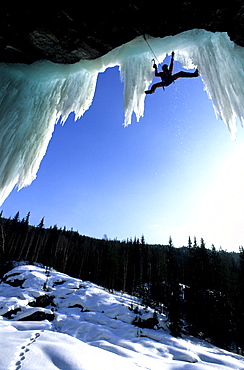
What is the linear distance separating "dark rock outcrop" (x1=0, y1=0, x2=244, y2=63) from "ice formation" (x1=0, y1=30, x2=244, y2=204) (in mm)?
250

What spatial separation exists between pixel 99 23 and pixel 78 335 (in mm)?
16864

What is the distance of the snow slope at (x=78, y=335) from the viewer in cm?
382

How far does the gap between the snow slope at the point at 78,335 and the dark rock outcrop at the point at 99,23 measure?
533 cm

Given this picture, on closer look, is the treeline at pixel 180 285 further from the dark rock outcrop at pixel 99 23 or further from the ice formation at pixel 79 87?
the dark rock outcrop at pixel 99 23

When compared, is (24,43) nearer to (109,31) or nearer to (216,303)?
(109,31)

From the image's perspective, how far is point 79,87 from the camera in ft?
14.8

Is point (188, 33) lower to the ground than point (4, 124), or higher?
higher

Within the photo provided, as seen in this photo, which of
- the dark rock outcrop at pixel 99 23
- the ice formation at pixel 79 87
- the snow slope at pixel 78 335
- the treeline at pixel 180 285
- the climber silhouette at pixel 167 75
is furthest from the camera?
the treeline at pixel 180 285

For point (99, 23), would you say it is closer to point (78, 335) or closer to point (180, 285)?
point (78, 335)

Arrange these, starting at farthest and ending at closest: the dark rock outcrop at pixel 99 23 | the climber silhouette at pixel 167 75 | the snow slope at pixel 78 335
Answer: the climber silhouette at pixel 167 75 < the snow slope at pixel 78 335 < the dark rock outcrop at pixel 99 23

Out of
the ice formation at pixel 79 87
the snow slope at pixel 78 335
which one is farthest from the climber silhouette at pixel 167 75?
the snow slope at pixel 78 335

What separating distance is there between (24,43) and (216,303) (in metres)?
35.5

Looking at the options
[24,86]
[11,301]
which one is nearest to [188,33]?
[24,86]

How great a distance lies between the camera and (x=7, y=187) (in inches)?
161
